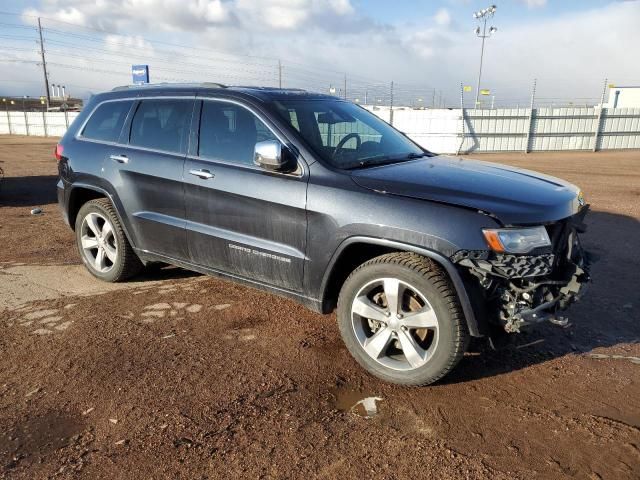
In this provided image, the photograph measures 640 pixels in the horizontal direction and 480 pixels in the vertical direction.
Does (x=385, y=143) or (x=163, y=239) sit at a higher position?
(x=385, y=143)

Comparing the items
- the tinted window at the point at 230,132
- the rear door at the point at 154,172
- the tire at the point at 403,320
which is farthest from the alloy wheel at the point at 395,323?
the rear door at the point at 154,172

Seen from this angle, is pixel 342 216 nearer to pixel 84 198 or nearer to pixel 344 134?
pixel 344 134

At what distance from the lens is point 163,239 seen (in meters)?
4.38

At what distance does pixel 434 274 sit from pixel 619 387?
1.46 m

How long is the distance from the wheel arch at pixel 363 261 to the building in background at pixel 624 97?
4513cm

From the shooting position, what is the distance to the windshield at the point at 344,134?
12.2 feet

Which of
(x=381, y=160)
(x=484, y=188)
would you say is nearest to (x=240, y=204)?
(x=381, y=160)

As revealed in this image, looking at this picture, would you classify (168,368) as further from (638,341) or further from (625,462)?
(638,341)

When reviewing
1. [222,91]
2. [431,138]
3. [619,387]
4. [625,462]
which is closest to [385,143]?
[222,91]

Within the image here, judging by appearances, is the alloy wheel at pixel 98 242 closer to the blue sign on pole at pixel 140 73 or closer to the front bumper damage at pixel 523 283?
the front bumper damage at pixel 523 283

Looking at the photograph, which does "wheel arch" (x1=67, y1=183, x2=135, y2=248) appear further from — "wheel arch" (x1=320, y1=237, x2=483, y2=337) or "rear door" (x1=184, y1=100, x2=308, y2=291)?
"wheel arch" (x1=320, y1=237, x2=483, y2=337)

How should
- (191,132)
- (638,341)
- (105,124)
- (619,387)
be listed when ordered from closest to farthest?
(619,387)
(638,341)
(191,132)
(105,124)

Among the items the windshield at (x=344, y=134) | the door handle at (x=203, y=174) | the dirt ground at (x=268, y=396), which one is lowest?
the dirt ground at (x=268, y=396)

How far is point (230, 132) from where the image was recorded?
4008 mm
